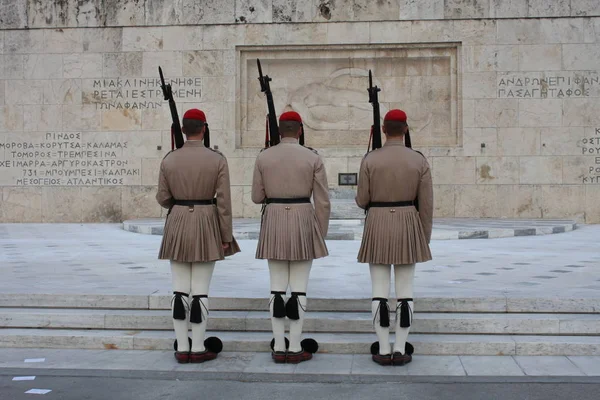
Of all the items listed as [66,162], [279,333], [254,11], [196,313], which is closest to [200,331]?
[196,313]

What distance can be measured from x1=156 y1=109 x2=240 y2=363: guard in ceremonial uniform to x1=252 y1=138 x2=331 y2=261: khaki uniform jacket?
26cm

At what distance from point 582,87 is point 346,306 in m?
10.4

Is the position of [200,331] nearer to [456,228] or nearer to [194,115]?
[194,115]

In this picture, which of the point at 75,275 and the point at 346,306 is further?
the point at 75,275

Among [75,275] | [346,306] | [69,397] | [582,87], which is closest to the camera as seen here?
[69,397]

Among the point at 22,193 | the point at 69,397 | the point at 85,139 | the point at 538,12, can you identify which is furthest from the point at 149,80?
the point at 69,397

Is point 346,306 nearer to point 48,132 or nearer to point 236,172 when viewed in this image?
point 236,172

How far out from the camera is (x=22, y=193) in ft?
48.1

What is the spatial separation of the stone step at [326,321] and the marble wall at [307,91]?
9.20 metres

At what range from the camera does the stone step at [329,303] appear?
518cm

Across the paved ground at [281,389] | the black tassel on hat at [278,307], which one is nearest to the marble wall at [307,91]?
the black tassel on hat at [278,307]

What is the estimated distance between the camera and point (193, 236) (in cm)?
450

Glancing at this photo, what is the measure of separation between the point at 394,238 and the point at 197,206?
1.24 meters

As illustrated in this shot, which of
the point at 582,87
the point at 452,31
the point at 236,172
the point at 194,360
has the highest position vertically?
the point at 452,31
